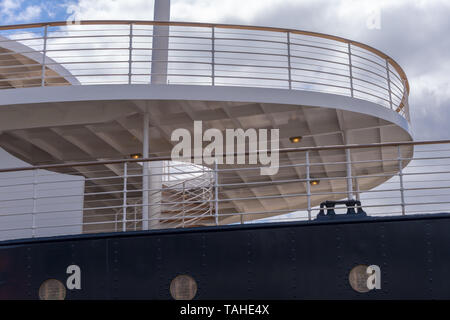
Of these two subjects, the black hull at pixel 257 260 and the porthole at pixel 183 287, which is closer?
the black hull at pixel 257 260

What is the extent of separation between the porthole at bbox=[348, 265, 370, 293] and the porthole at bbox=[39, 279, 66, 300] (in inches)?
125

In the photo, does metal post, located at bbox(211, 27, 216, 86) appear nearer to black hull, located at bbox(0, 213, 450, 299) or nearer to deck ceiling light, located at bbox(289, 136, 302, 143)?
deck ceiling light, located at bbox(289, 136, 302, 143)

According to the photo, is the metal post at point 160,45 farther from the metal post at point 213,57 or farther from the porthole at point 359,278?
the porthole at point 359,278

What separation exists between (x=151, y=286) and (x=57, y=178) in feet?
8.90

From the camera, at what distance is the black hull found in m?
5.86

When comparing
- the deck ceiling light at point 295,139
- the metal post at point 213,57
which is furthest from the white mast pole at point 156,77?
the deck ceiling light at point 295,139

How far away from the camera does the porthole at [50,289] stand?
21.1ft

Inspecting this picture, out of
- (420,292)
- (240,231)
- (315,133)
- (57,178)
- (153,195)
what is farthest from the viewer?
(315,133)

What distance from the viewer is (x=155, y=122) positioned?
9.18m

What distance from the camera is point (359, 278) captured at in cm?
589

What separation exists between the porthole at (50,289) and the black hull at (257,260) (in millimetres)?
51
